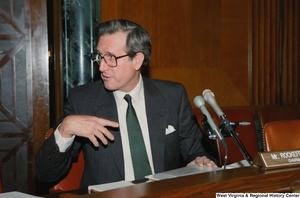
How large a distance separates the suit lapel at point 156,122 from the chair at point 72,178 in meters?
0.42

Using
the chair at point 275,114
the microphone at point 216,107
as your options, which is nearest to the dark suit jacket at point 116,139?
the microphone at point 216,107

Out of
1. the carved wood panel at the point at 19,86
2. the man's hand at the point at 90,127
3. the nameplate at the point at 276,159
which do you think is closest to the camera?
the nameplate at the point at 276,159

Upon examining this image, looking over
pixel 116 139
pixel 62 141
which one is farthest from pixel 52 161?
pixel 116 139

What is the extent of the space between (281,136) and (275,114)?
1.36m

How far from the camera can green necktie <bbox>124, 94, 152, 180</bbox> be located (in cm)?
271

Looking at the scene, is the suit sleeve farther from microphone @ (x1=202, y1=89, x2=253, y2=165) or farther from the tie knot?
microphone @ (x1=202, y1=89, x2=253, y2=165)

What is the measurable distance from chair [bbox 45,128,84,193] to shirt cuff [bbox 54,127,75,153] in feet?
0.56

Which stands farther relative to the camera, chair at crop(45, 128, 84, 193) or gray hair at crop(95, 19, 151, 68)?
gray hair at crop(95, 19, 151, 68)

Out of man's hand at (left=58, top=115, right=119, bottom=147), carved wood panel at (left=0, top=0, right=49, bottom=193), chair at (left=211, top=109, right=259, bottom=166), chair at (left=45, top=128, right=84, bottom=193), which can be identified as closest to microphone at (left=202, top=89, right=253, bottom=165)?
man's hand at (left=58, top=115, right=119, bottom=147)

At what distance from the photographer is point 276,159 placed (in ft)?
6.47

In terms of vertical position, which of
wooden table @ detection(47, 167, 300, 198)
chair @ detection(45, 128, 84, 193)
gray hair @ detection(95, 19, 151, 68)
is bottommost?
chair @ detection(45, 128, 84, 193)

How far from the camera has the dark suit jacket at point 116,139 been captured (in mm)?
2609

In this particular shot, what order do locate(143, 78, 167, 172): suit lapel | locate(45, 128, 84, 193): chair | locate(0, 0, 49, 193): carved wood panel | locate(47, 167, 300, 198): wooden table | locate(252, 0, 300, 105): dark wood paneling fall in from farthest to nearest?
locate(252, 0, 300, 105): dark wood paneling, locate(0, 0, 49, 193): carved wood panel, locate(143, 78, 167, 172): suit lapel, locate(45, 128, 84, 193): chair, locate(47, 167, 300, 198): wooden table

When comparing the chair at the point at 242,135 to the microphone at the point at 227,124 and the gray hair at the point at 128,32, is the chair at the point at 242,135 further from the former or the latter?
the microphone at the point at 227,124
